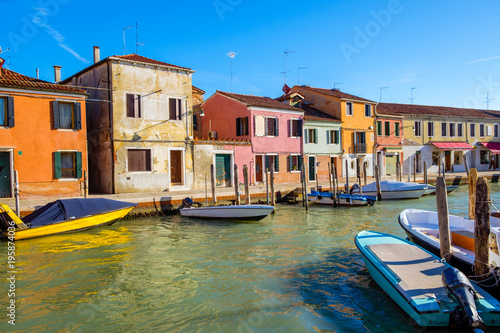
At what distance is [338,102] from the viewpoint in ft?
101

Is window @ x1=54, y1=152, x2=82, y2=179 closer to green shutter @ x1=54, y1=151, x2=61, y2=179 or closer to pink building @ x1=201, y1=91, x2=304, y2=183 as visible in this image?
green shutter @ x1=54, y1=151, x2=61, y2=179

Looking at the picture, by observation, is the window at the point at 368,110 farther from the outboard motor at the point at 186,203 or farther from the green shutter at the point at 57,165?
the green shutter at the point at 57,165

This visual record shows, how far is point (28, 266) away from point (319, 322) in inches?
274

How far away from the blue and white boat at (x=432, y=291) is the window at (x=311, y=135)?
70.7 feet

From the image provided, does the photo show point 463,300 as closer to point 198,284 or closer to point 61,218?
point 198,284

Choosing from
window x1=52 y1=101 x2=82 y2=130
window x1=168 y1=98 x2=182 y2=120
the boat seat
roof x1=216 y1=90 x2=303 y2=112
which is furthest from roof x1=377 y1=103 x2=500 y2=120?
the boat seat

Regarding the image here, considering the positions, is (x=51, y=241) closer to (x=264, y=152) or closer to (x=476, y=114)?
(x=264, y=152)

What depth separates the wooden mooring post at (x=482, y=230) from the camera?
6.12 metres

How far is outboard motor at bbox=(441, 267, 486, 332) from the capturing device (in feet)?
16.3

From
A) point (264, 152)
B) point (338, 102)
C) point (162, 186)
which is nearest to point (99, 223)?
point (162, 186)

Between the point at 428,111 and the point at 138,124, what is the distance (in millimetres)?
29131

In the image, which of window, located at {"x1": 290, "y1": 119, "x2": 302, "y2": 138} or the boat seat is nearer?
the boat seat

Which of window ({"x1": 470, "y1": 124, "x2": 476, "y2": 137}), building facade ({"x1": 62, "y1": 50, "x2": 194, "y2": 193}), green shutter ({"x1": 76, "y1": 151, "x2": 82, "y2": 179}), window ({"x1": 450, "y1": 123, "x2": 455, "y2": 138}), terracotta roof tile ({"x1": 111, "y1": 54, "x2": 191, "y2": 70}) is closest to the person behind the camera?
green shutter ({"x1": 76, "y1": 151, "x2": 82, "y2": 179})

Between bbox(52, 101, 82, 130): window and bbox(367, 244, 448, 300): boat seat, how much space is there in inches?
593
